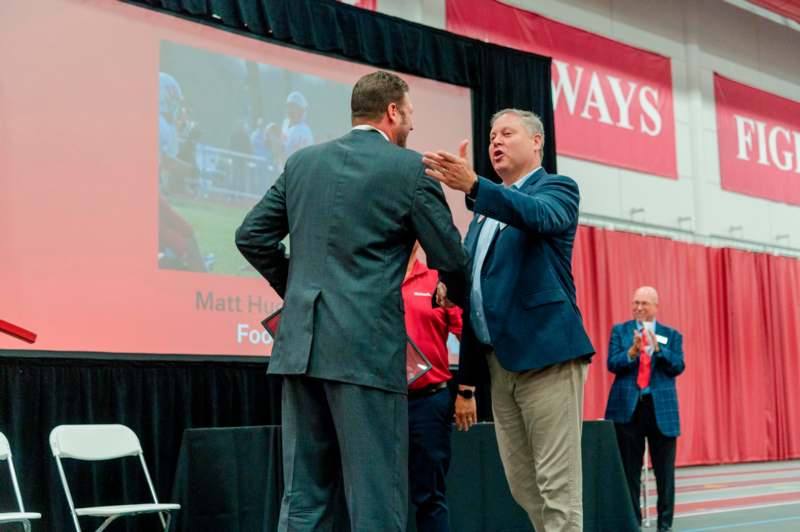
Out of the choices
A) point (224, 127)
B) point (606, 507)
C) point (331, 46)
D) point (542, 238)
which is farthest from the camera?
point (331, 46)

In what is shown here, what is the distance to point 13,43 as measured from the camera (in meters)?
5.04

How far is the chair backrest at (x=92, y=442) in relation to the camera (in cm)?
441

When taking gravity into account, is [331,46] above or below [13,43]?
above

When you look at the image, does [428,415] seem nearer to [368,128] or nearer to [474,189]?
[474,189]

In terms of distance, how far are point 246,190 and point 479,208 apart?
373 cm

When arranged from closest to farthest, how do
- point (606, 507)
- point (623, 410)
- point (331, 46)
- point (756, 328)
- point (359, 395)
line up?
point (359, 395), point (606, 507), point (623, 410), point (331, 46), point (756, 328)

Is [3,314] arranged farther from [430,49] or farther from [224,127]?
[430,49]

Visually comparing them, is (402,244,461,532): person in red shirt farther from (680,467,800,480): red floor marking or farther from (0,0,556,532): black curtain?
(680,467,800,480): red floor marking

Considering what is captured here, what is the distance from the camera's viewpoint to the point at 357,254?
2184mm

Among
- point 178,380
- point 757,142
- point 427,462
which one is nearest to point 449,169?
point 427,462

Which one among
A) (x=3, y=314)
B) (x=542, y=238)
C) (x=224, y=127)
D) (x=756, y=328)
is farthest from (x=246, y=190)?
(x=756, y=328)

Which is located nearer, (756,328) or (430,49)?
(430,49)

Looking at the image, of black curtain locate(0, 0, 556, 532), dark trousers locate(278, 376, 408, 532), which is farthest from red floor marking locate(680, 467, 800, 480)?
dark trousers locate(278, 376, 408, 532)

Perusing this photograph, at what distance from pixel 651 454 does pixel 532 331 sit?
324 cm
